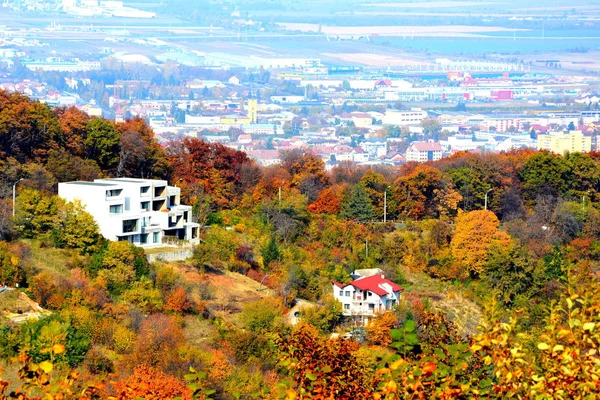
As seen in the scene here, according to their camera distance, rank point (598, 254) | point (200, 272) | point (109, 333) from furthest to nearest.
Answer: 1. point (598, 254)
2. point (200, 272)
3. point (109, 333)

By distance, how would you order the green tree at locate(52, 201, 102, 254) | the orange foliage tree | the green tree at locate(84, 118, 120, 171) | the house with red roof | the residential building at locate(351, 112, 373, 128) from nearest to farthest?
the orange foliage tree
the green tree at locate(52, 201, 102, 254)
the house with red roof
the green tree at locate(84, 118, 120, 171)
the residential building at locate(351, 112, 373, 128)

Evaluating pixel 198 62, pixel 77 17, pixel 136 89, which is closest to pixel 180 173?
pixel 136 89

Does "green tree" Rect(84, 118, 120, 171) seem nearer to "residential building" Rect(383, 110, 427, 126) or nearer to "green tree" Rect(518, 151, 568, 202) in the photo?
"green tree" Rect(518, 151, 568, 202)

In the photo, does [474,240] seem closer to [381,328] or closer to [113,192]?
[381,328]

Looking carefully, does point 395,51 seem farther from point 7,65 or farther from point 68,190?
point 68,190

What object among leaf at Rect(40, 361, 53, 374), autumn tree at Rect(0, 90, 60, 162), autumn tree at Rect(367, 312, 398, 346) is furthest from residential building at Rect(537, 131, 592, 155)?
leaf at Rect(40, 361, 53, 374)

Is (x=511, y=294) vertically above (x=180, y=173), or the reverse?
(x=180, y=173)

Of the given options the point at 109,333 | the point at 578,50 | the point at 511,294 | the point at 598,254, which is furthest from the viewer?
the point at 578,50
